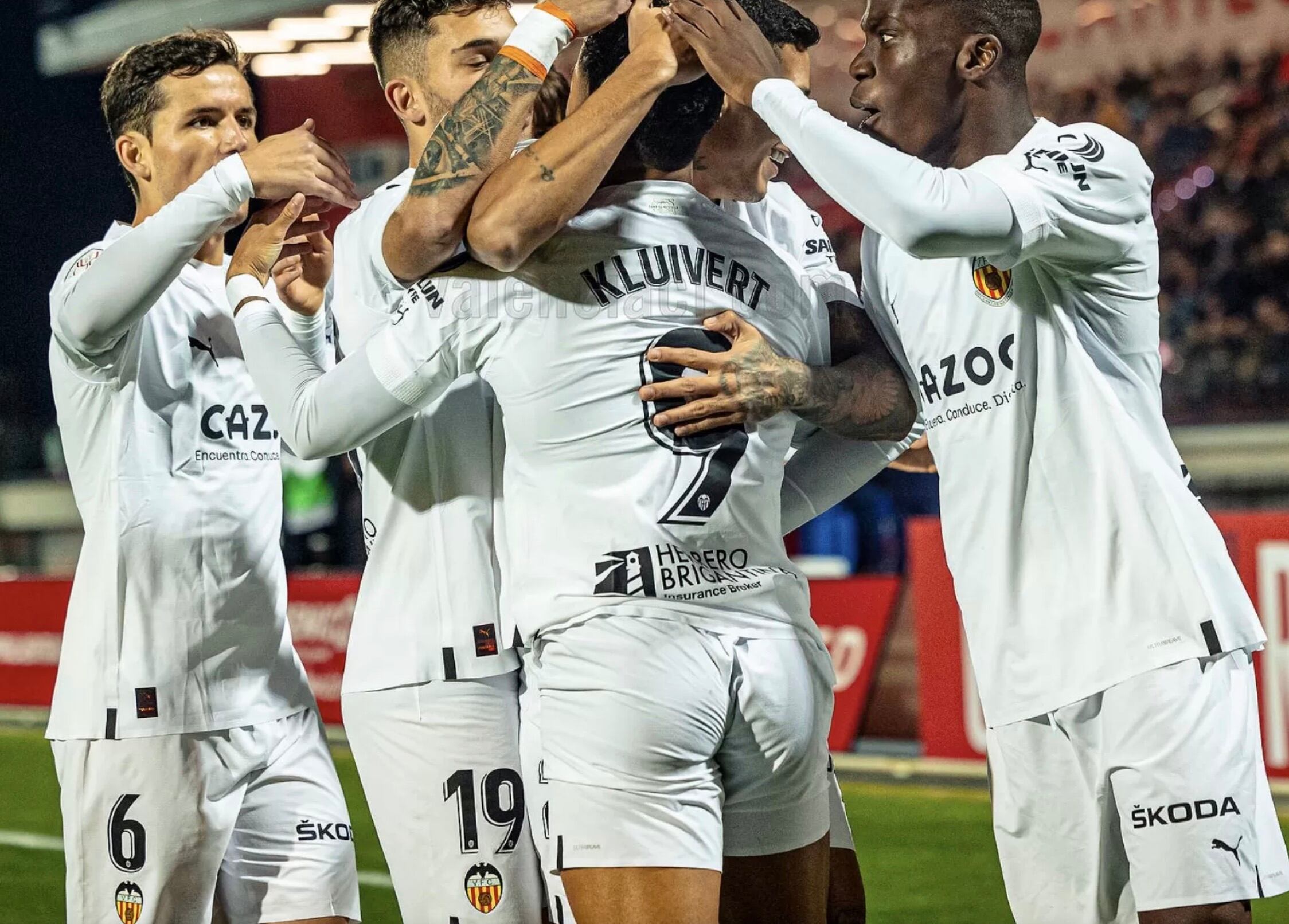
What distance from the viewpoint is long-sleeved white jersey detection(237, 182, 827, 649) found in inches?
104

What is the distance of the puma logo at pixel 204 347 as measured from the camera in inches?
151

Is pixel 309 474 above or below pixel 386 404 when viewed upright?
above

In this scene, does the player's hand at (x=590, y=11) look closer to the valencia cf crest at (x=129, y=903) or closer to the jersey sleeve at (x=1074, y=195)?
the jersey sleeve at (x=1074, y=195)

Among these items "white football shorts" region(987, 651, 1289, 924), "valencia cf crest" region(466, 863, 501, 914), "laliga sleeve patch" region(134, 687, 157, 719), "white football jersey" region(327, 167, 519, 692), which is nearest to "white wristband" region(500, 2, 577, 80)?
"white football jersey" region(327, 167, 519, 692)

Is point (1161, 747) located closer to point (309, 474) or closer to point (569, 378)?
point (569, 378)

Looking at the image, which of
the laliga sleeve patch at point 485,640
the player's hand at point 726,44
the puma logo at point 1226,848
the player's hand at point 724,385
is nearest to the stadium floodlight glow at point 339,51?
the laliga sleeve patch at point 485,640

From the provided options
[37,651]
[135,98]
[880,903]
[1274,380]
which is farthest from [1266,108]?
[135,98]

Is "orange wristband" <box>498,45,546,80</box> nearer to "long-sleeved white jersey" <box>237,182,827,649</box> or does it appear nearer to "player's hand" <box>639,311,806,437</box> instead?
"long-sleeved white jersey" <box>237,182,827,649</box>

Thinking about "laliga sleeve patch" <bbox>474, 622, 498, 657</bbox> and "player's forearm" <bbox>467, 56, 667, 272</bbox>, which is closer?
"player's forearm" <bbox>467, 56, 667, 272</bbox>

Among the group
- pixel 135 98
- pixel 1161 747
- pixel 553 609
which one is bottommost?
pixel 1161 747

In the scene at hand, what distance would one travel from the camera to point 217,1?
17984 mm

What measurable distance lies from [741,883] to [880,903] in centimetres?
390

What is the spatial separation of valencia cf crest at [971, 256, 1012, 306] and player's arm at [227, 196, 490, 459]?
1041 millimetres

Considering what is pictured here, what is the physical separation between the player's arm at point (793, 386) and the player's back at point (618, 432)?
0.11 ft
